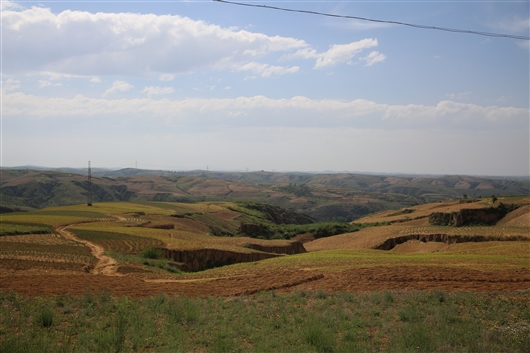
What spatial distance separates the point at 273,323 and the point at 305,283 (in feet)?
25.6

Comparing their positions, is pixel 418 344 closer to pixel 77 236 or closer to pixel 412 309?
pixel 412 309

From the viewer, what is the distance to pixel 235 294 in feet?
56.4

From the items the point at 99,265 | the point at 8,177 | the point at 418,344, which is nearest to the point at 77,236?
the point at 99,265

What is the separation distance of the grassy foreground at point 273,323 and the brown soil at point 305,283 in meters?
1.88

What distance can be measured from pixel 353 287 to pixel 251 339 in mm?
8191

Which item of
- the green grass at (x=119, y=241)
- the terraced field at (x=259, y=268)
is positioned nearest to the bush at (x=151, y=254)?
the terraced field at (x=259, y=268)

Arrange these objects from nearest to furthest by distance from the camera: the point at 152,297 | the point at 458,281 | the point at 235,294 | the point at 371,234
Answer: the point at 152,297, the point at 235,294, the point at 458,281, the point at 371,234

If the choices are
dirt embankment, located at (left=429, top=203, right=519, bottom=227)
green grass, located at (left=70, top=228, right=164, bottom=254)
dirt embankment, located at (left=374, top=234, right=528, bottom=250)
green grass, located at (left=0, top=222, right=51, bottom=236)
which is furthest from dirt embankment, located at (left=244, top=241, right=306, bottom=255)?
dirt embankment, located at (left=429, top=203, right=519, bottom=227)

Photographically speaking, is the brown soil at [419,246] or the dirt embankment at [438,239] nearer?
the dirt embankment at [438,239]

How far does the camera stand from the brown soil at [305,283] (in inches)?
669

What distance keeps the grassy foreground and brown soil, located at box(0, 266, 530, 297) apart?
188cm

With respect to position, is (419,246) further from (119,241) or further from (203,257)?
(119,241)

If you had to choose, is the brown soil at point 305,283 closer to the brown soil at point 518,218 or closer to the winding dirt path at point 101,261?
the winding dirt path at point 101,261

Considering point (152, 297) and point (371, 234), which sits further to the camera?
point (371, 234)
